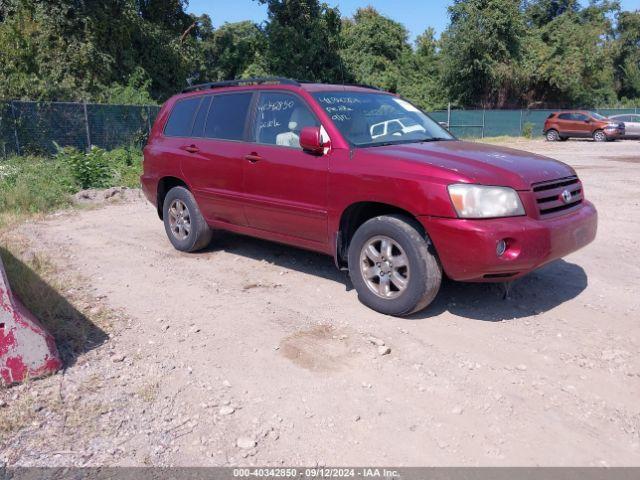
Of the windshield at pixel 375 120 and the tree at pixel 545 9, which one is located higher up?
the tree at pixel 545 9

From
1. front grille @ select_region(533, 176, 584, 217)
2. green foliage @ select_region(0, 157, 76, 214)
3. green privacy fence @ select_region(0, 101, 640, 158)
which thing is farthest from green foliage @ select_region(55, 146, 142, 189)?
front grille @ select_region(533, 176, 584, 217)

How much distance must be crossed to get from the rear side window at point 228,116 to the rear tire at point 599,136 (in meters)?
27.5

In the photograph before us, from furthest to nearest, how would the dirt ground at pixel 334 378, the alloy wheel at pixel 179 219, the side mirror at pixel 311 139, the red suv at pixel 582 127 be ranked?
1. the red suv at pixel 582 127
2. the alloy wheel at pixel 179 219
3. the side mirror at pixel 311 139
4. the dirt ground at pixel 334 378

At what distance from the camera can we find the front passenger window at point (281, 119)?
5.40 m

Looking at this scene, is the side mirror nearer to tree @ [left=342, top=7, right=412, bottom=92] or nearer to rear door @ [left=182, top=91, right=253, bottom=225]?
rear door @ [left=182, top=91, right=253, bottom=225]

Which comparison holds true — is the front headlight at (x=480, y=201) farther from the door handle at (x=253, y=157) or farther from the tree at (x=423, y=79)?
the tree at (x=423, y=79)

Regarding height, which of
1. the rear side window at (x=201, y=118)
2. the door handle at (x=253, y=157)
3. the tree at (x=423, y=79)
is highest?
the tree at (x=423, y=79)

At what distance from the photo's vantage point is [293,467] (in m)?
2.98

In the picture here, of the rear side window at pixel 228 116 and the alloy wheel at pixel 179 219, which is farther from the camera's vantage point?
the alloy wheel at pixel 179 219

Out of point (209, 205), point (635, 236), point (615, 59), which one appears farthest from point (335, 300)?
point (615, 59)

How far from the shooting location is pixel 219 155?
238 inches

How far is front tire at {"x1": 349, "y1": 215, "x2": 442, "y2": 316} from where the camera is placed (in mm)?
4500

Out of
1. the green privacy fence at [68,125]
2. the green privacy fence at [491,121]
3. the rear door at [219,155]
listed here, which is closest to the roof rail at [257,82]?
the rear door at [219,155]

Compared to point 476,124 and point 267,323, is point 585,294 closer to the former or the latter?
point 267,323
